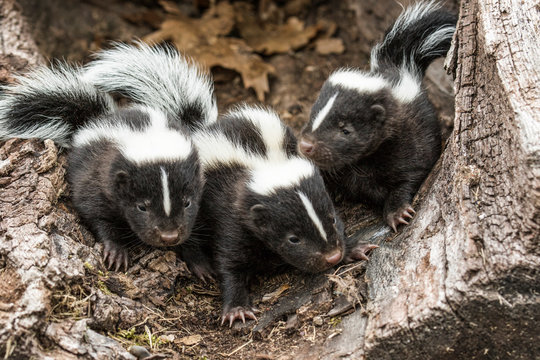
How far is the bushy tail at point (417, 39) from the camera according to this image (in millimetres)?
5469

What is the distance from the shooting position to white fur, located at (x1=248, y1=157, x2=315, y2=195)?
179 inches

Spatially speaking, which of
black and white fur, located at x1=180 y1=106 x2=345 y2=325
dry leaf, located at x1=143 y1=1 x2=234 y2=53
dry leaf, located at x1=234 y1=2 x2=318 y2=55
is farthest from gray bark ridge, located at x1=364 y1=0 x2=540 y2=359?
dry leaf, located at x1=143 y1=1 x2=234 y2=53

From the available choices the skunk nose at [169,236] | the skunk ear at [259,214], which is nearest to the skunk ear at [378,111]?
the skunk ear at [259,214]

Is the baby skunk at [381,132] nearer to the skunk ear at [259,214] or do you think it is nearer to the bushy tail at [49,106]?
the skunk ear at [259,214]

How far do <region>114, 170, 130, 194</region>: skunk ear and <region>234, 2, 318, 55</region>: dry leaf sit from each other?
372 centimetres

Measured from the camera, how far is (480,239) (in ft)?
11.6

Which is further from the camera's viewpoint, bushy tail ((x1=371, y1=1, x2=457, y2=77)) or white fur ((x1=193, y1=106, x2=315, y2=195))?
bushy tail ((x1=371, y1=1, x2=457, y2=77))

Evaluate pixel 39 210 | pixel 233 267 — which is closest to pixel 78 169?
pixel 39 210

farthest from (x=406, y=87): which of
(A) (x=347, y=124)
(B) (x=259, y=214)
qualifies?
(B) (x=259, y=214)

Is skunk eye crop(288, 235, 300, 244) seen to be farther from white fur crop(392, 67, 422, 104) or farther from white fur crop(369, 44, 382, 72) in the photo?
white fur crop(369, 44, 382, 72)

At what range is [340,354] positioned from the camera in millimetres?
3773

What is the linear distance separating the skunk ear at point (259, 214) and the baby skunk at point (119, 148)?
17.8 inches

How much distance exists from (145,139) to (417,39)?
2.62 meters

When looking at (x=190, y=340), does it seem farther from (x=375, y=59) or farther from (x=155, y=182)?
(x=375, y=59)
